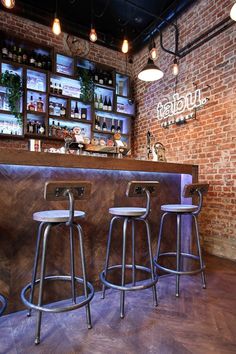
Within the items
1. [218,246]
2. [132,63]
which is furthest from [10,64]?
[218,246]

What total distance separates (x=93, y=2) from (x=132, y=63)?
5.56 ft

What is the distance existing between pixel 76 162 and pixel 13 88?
2529mm

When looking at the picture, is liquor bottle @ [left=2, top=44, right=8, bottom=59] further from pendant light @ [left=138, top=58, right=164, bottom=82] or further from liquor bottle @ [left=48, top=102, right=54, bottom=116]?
pendant light @ [left=138, top=58, right=164, bottom=82]

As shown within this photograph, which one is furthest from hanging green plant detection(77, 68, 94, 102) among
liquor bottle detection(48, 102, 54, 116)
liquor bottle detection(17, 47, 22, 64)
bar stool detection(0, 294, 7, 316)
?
bar stool detection(0, 294, 7, 316)

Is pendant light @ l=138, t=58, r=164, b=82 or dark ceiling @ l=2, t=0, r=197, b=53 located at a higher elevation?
dark ceiling @ l=2, t=0, r=197, b=53

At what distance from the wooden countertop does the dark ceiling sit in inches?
118

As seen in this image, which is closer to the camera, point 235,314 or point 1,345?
point 1,345

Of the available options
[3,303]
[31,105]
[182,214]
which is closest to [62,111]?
[31,105]

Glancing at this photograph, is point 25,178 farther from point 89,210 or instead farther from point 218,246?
point 218,246

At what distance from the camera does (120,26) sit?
14.6 feet

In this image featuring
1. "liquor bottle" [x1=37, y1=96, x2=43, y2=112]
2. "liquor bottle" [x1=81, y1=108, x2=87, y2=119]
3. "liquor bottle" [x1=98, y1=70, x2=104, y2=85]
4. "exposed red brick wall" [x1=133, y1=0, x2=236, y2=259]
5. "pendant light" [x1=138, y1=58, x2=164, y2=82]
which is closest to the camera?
"pendant light" [x1=138, y1=58, x2=164, y2=82]

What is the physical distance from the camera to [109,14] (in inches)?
162

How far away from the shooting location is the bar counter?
1.71 metres

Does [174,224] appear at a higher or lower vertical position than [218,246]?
higher
